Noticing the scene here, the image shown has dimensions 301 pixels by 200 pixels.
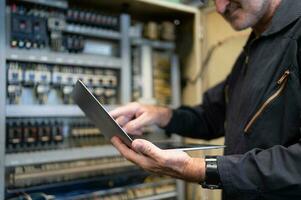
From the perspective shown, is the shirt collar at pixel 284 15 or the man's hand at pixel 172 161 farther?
the shirt collar at pixel 284 15

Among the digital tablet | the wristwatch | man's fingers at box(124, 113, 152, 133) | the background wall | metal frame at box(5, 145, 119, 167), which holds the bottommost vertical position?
metal frame at box(5, 145, 119, 167)

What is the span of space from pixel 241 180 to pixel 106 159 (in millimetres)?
897

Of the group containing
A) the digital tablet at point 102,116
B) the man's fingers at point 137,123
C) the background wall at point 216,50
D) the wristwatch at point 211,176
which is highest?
the background wall at point 216,50

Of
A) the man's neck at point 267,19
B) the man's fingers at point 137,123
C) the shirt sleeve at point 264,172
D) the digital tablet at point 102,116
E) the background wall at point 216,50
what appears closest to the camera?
the shirt sleeve at point 264,172

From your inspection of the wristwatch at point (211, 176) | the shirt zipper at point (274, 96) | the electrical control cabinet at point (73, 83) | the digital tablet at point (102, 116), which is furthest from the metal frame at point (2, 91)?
the shirt zipper at point (274, 96)

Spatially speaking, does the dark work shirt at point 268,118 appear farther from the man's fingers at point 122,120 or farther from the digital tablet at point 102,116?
the man's fingers at point 122,120

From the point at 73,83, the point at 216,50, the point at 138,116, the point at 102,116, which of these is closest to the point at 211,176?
the point at 102,116

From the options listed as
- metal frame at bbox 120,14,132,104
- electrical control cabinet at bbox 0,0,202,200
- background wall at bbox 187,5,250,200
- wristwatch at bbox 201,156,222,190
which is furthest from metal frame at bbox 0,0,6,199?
background wall at bbox 187,5,250,200

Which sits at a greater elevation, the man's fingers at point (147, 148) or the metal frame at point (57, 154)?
the man's fingers at point (147, 148)

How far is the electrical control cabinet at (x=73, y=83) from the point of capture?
1.37m

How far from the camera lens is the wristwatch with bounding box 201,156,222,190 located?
35.4 inches

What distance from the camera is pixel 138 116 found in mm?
1312

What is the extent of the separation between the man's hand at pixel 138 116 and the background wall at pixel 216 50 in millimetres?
597

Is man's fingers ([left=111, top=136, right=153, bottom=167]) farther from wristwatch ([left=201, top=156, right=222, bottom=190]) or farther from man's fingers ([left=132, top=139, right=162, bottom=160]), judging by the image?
wristwatch ([left=201, top=156, right=222, bottom=190])
